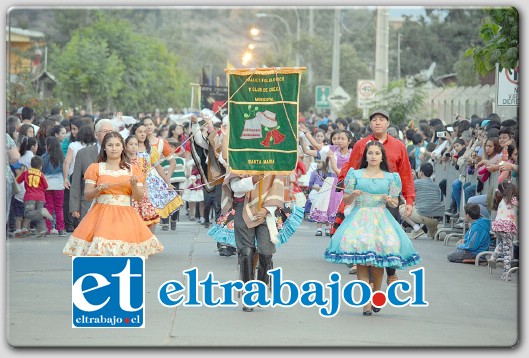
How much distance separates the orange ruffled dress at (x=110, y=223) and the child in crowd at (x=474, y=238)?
206 inches

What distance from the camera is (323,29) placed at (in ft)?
341

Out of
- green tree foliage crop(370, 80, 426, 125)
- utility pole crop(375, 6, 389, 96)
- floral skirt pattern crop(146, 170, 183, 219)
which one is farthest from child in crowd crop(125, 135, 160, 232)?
utility pole crop(375, 6, 389, 96)

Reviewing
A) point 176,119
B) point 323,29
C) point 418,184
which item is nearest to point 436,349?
point 418,184

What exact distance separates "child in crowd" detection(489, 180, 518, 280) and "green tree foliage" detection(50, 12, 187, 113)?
33.1 m

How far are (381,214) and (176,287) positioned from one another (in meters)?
2.48

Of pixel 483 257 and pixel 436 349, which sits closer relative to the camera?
pixel 436 349

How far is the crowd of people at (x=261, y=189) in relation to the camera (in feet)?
35.4

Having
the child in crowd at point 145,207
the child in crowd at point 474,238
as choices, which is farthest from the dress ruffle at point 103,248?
the child in crowd at point 474,238

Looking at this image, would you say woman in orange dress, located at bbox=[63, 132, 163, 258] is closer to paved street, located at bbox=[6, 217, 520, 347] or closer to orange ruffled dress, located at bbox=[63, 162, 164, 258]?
orange ruffled dress, located at bbox=[63, 162, 164, 258]

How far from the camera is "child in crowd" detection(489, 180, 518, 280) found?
1359 centimetres

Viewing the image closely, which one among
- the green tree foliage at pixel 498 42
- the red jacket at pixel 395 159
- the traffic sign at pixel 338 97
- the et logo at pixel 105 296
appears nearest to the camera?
the et logo at pixel 105 296

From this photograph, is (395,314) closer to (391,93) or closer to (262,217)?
(262,217)

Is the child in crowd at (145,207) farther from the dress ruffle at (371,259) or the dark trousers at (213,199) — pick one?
the dress ruffle at (371,259)

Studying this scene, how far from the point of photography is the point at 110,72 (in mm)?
46125
